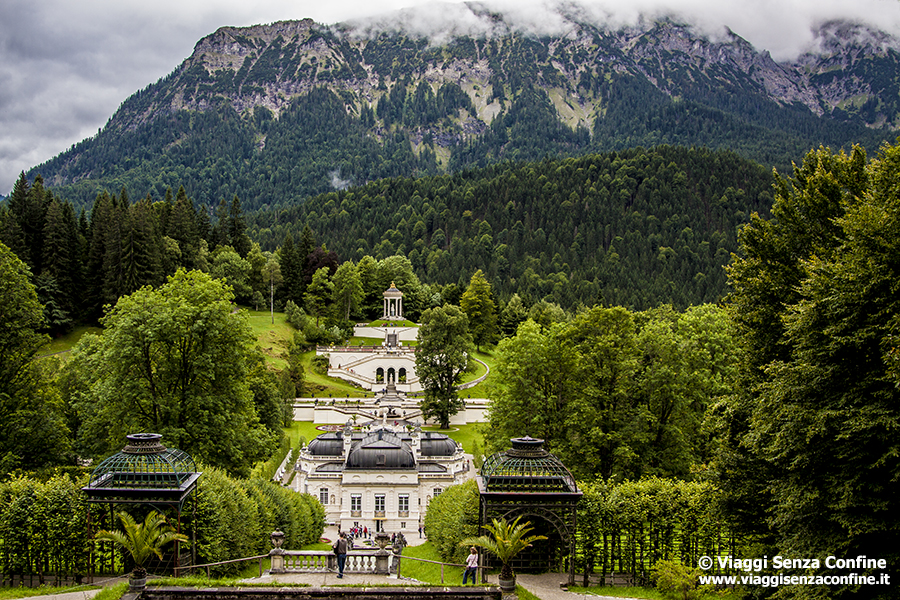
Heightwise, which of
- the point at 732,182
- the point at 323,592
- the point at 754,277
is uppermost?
the point at 732,182

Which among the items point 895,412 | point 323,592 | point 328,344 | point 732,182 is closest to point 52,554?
point 323,592

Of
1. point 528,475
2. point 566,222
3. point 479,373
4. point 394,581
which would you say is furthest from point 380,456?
point 566,222

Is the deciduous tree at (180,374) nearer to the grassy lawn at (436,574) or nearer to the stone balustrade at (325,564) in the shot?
the stone balustrade at (325,564)

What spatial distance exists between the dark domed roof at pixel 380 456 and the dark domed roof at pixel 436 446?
413 centimetres

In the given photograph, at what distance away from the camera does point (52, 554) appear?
21.2 meters

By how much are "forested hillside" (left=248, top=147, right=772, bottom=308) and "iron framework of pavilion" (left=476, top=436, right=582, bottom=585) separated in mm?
119624

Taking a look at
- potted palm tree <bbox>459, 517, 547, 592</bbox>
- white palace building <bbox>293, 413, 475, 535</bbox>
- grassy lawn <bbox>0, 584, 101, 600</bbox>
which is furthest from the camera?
white palace building <bbox>293, 413, 475, 535</bbox>

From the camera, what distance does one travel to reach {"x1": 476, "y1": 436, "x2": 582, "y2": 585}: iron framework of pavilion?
66.3 ft

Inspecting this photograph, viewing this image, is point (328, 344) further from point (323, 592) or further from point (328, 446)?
point (323, 592)

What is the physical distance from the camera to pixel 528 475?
2053cm

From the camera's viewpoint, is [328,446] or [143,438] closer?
[143,438]

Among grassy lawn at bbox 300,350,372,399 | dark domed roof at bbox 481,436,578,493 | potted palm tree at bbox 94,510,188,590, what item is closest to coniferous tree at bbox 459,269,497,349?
grassy lawn at bbox 300,350,372,399

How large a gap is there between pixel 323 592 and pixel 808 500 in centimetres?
1260

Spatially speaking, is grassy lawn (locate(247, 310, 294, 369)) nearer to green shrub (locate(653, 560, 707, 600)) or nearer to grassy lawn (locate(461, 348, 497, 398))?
grassy lawn (locate(461, 348, 497, 398))
